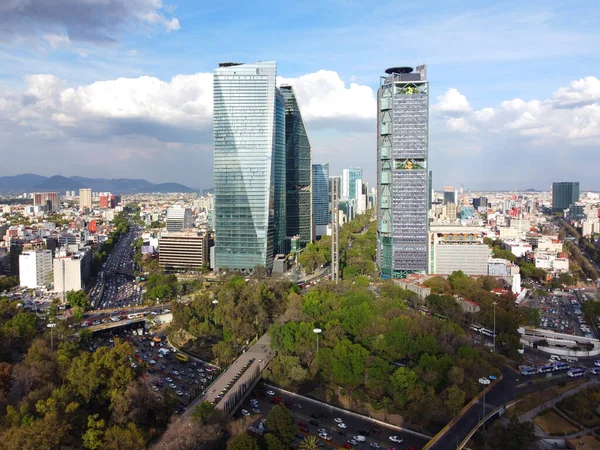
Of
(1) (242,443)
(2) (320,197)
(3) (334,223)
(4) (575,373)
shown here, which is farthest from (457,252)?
(2) (320,197)

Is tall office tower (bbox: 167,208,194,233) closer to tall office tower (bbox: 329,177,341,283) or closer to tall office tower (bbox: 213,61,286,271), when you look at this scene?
tall office tower (bbox: 213,61,286,271)

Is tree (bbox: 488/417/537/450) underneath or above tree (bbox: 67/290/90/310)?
underneath

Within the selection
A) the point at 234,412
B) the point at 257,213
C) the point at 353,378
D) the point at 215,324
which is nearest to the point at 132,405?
the point at 234,412

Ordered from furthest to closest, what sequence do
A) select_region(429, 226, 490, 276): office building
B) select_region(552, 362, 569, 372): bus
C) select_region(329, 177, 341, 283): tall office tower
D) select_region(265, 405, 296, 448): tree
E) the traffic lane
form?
select_region(429, 226, 490, 276): office building < select_region(329, 177, 341, 283): tall office tower < select_region(552, 362, 569, 372): bus < the traffic lane < select_region(265, 405, 296, 448): tree

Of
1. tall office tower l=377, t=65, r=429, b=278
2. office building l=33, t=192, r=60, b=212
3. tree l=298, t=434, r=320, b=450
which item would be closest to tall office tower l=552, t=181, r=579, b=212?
tall office tower l=377, t=65, r=429, b=278

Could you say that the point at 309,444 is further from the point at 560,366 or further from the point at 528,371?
the point at 560,366

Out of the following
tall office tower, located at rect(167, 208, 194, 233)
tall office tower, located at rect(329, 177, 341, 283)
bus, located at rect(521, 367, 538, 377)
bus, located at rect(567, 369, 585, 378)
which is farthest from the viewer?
tall office tower, located at rect(167, 208, 194, 233)
